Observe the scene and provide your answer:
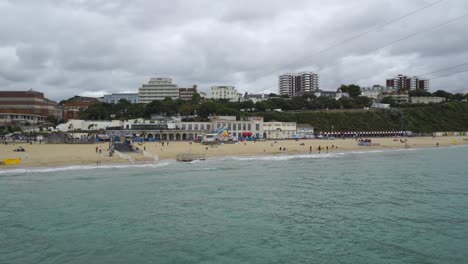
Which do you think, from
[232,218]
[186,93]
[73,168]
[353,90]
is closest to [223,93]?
[186,93]

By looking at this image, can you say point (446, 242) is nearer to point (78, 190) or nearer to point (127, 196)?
point (127, 196)

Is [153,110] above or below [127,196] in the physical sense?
above

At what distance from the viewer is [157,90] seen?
152000 mm

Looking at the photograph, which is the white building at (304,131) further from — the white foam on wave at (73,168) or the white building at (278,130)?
the white foam on wave at (73,168)

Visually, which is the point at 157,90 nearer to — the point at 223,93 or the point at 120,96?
the point at 120,96

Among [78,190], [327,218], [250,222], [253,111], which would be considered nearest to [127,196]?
[78,190]

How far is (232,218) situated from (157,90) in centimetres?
13913

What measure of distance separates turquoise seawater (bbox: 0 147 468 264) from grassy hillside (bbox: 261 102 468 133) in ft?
249

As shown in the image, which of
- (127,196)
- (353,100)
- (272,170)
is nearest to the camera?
(127,196)

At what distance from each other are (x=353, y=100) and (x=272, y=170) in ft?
376

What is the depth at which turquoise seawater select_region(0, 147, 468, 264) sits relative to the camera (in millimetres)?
13867

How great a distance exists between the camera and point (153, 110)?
103312 mm

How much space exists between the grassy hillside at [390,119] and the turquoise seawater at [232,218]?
76.0 meters

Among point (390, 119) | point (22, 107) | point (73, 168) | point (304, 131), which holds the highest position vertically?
point (22, 107)
